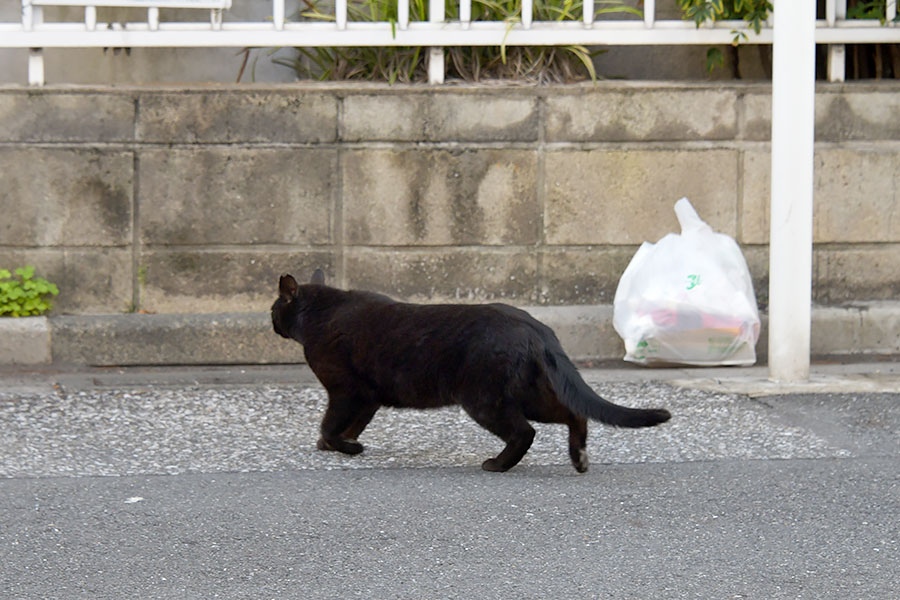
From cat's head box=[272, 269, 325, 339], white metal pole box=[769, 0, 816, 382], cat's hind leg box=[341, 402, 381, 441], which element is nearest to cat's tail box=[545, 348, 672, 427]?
cat's hind leg box=[341, 402, 381, 441]

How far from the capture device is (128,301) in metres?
5.97

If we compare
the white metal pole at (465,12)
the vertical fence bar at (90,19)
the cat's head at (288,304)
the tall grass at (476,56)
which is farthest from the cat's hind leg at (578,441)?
the vertical fence bar at (90,19)

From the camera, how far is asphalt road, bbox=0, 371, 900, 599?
3.04 m

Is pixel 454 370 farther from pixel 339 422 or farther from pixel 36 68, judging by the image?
pixel 36 68

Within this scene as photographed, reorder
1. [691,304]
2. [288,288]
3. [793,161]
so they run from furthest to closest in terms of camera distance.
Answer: [691,304], [793,161], [288,288]

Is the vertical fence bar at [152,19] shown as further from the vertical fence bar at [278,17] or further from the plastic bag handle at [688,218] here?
the plastic bag handle at [688,218]

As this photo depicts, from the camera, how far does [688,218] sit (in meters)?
5.89

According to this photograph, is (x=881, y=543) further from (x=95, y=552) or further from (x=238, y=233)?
(x=238, y=233)

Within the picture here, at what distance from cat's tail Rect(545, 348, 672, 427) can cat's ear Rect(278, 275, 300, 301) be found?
3.57 ft

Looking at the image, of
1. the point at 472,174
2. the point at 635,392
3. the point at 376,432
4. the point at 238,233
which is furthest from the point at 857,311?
the point at 238,233

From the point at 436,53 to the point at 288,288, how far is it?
6.63 feet

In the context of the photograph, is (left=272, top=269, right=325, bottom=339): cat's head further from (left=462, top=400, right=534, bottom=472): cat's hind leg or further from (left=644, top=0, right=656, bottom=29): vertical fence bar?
(left=644, top=0, right=656, bottom=29): vertical fence bar

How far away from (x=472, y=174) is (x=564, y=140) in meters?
0.51

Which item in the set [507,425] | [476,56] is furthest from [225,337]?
[507,425]
